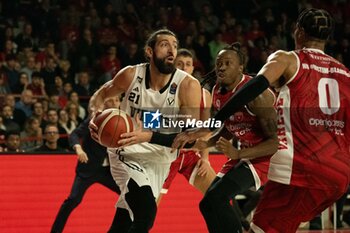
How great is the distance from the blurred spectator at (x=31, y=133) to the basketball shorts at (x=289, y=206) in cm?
599

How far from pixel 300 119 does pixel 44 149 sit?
569 cm

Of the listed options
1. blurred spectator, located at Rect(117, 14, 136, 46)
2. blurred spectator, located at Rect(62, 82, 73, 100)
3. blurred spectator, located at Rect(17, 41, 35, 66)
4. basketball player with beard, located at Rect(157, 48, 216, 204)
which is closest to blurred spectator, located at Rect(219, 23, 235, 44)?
blurred spectator, located at Rect(117, 14, 136, 46)

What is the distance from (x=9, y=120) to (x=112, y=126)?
5112mm

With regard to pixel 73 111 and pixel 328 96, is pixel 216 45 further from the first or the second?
pixel 328 96

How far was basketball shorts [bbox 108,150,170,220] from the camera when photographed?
5559 millimetres

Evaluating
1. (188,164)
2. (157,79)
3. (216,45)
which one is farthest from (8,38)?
(157,79)

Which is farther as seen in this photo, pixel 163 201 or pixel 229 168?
pixel 163 201

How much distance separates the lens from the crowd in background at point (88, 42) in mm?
10406

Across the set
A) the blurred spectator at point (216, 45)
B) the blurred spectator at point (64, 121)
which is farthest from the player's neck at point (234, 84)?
the blurred spectator at point (216, 45)

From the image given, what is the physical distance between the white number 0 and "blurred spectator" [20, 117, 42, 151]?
6224 millimetres

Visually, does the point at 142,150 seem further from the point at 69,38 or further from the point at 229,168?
the point at 69,38

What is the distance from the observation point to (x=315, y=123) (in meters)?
4.20

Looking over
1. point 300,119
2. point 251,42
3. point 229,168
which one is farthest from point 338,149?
point 251,42

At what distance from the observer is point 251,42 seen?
14.7 metres
